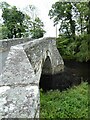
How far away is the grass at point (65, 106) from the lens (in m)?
7.09

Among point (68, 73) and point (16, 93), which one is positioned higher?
point (16, 93)

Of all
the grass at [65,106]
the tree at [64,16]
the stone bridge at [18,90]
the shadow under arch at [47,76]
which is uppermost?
the tree at [64,16]

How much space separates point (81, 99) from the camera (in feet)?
28.3

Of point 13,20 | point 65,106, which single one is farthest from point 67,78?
point 13,20

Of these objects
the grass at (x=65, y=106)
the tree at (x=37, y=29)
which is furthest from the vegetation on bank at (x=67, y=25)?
the grass at (x=65, y=106)

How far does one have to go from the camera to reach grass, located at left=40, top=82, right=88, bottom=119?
23.3ft

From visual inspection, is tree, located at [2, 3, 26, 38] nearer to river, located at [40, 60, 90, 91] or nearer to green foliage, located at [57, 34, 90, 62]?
green foliage, located at [57, 34, 90, 62]

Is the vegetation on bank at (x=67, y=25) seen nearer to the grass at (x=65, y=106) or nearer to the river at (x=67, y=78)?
the river at (x=67, y=78)

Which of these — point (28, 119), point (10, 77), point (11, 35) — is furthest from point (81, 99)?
point (11, 35)

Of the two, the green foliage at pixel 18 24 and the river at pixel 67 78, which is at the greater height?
the green foliage at pixel 18 24

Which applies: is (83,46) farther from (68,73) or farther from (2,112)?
(2,112)

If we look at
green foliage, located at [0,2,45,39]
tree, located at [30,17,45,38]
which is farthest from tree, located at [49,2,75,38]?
green foliage, located at [0,2,45,39]

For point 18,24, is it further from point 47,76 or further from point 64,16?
point 47,76

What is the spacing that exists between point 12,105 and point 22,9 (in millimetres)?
21014
